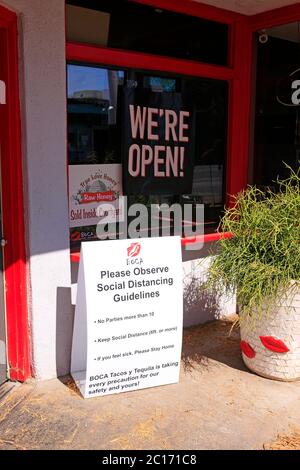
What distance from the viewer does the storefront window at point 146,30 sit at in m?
3.49

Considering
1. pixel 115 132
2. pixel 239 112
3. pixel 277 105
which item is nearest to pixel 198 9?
pixel 239 112

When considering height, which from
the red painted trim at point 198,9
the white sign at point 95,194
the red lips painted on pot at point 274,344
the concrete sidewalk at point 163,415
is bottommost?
the concrete sidewalk at point 163,415

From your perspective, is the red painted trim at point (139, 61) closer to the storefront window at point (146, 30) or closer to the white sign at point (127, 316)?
the storefront window at point (146, 30)

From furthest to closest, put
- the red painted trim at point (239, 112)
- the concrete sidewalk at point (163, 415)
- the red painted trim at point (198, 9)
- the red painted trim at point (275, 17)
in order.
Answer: the red painted trim at point (239, 112), the red painted trim at point (275, 17), the red painted trim at point (198, 9), the concrete sidewalk at point (163, 415)

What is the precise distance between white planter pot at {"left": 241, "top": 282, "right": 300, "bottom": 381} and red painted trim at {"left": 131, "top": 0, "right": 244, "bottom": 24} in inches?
92.7

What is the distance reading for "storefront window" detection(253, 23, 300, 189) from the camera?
448 cm

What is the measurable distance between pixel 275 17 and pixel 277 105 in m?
0.76

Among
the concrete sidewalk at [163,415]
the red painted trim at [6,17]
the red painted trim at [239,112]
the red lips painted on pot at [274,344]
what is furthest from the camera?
the red painted trim at [239,112]

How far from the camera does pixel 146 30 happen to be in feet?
12.5

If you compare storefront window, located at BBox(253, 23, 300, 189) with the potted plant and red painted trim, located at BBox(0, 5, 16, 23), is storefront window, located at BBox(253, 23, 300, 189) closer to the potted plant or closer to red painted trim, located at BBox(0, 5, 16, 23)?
the potted plant

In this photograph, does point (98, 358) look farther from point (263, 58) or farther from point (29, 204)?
point (263, 58)

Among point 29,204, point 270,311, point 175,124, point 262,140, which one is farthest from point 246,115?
point 29,204

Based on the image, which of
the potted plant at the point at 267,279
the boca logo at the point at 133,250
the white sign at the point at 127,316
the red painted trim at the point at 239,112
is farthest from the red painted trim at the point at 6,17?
the red painted trim at the point at 239,112
